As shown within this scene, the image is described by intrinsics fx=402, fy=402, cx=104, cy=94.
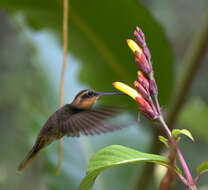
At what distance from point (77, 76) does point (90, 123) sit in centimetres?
152

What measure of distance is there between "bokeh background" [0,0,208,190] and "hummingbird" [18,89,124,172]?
599 millimetres

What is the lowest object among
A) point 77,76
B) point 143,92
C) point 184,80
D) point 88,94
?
point 77,76

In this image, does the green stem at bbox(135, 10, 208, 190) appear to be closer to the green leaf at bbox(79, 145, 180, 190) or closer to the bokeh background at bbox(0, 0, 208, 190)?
the bokeh background at bbox(0, 0, 208, 190)

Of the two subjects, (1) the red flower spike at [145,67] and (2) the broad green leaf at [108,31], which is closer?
(1) the red flower spike at [145,67]

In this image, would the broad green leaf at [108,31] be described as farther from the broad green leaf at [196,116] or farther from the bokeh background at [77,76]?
the broad green leaf at [196,116]

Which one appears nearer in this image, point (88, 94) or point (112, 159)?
point (112, 159)

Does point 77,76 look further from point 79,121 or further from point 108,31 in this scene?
point 79,121

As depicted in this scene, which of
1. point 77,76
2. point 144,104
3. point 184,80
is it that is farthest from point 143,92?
point 77,76

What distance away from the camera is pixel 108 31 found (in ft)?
7.54

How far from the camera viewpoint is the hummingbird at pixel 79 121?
4.89 feet

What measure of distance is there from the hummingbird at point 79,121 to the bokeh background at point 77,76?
599mm

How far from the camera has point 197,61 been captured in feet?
7.06

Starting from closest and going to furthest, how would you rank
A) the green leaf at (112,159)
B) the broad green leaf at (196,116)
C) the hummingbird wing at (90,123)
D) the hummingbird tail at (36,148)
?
1. the green leaf at (112,159)
2. the hummingbird wing at (90,123)
3. the hummingbird tail at (36,148)
4. the broad green leaf at (196,116)

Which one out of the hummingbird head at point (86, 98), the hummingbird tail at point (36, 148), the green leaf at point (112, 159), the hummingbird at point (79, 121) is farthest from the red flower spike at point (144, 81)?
the hummingbird tail at point (36, 148)
